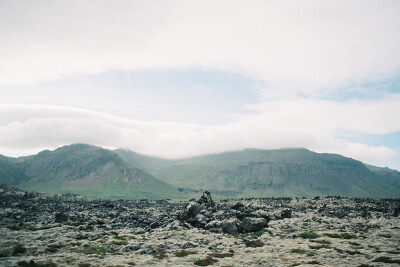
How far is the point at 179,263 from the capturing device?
25.3 meters

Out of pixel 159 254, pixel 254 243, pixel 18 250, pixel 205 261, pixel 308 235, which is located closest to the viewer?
pixel 205 261

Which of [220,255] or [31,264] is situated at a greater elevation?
[31,264]

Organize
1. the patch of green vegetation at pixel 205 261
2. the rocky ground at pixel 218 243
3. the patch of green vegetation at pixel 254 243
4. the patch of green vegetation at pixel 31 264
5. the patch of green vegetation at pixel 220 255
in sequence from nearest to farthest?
the patch of green vegetation at pixel 31 264, the rocky ground at pixel 218 243, the patch of green vegetation at pixel 205 261, the patch of green vegetation at pixel 220 255, the patch of green vegetation at pixel 254 243

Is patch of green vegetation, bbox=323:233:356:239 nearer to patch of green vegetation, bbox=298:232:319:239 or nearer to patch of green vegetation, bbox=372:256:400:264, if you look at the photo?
patch of green vegetation, bbox=298:232:319:239

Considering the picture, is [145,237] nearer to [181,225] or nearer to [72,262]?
[181,225]

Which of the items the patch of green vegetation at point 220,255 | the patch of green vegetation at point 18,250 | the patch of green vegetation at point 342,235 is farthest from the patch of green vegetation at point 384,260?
the patch of green vegetation at point 18,250

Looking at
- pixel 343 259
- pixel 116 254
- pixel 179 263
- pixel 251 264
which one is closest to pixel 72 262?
pixel 116 254

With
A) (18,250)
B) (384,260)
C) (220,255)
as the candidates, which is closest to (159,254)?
(220,255)

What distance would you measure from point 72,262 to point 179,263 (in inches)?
414

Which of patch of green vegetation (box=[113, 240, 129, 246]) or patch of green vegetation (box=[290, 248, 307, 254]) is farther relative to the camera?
patch of green vegetation (box=[113, 240, 129, 246])

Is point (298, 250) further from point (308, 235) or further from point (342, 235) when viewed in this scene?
point (342, 235)

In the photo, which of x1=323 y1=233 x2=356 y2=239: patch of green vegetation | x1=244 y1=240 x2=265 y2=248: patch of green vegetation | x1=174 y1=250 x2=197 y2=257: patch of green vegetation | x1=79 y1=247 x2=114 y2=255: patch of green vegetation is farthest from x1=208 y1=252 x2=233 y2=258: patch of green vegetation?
x1=323 y1=233 x2=356 y2=239: patch of green vegetation

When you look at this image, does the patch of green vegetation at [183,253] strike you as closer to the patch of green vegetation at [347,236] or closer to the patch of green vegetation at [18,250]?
the patch of green vegetation at [18,250]

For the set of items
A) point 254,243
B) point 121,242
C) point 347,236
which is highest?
point 347,236
